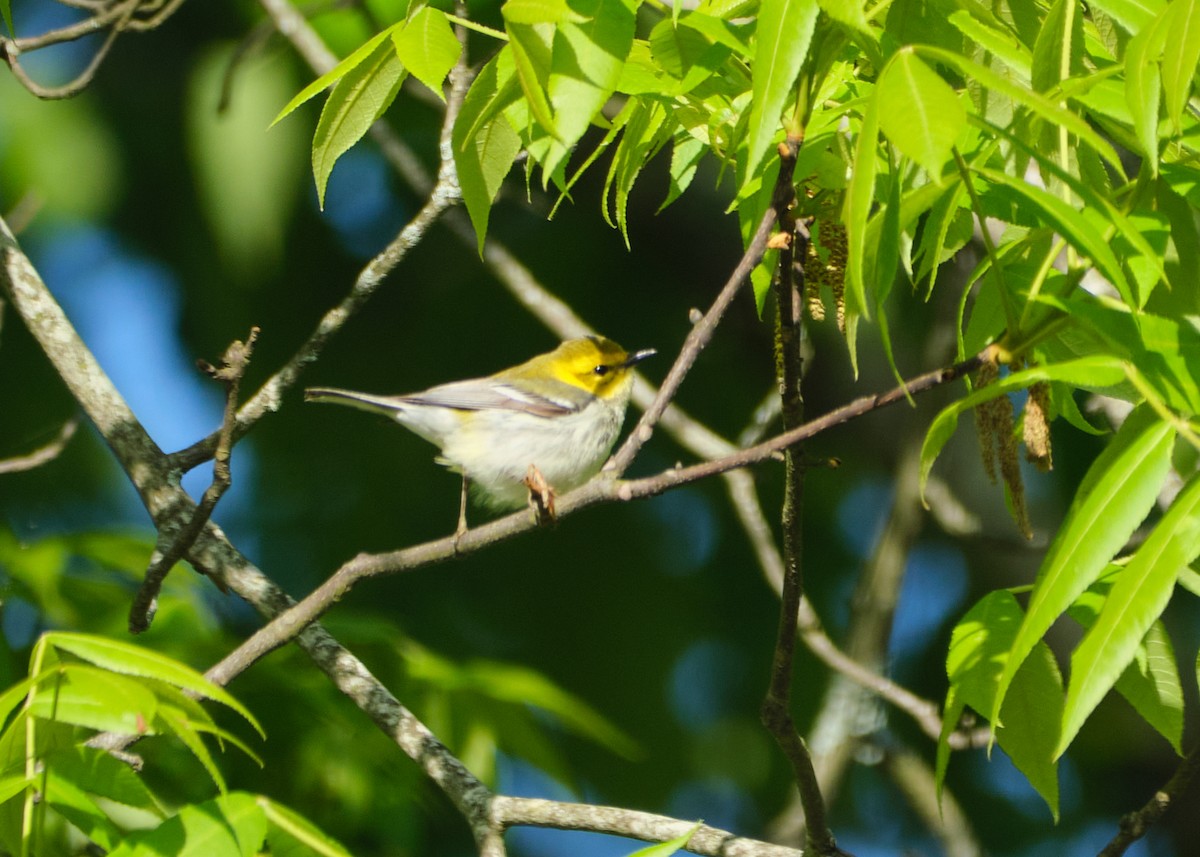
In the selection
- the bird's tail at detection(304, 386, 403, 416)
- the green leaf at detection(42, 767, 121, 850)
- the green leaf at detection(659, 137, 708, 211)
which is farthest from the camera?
the bird's tail at detection(304, 386, 403, 416)

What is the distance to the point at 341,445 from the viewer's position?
593 cm

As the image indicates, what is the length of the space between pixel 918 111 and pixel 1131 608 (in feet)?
2.24

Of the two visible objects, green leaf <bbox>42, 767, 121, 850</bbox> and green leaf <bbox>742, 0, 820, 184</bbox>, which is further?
green leaf <bbox>42, 767, 121, 850</bbox>

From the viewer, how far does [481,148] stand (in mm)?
2180

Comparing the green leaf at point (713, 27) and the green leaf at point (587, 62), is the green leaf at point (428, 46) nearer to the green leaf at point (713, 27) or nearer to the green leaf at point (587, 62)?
the green leaf at point (587, 62)

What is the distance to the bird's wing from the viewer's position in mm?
4711

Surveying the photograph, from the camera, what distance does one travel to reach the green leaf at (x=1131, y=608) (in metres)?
1.56

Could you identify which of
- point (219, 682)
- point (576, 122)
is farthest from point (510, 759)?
point (576, 122)

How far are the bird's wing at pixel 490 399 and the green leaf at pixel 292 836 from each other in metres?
2.80

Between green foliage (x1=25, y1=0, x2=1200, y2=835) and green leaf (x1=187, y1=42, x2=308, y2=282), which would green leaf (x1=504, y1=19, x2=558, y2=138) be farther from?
green leaf (x1=187, y1=42, x2=308, y2=282)

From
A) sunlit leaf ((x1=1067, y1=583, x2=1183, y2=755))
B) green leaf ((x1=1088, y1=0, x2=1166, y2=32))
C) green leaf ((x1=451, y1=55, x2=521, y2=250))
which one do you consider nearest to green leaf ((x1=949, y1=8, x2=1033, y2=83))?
green leaf ((x1=1088, y1=0, x2=1166, y2=32))

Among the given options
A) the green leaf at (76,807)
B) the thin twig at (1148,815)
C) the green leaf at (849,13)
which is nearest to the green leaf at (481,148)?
the green leaf at (849,13)

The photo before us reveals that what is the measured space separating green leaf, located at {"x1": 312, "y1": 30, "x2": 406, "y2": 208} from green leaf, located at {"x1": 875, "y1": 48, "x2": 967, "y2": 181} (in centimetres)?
93

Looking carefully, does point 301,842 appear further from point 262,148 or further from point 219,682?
point 262,148
